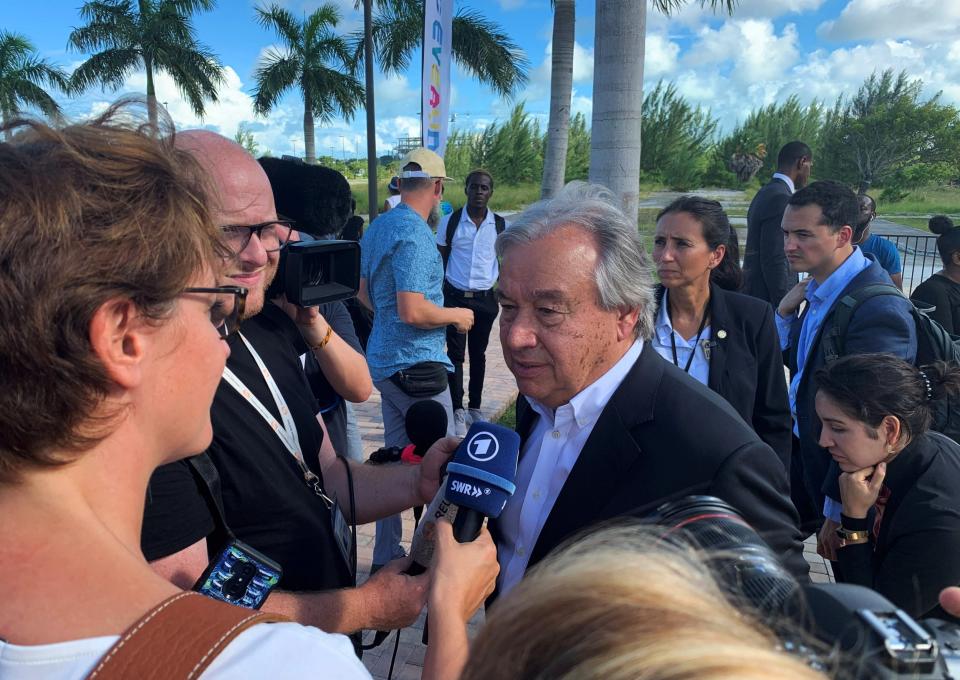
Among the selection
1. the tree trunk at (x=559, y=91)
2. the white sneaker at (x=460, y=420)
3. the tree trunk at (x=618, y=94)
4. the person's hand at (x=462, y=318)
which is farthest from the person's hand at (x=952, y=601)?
the tree trunk at (x=559, y=91)

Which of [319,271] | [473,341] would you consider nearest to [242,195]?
[319,271]

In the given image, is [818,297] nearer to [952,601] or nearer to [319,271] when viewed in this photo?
[952,601]

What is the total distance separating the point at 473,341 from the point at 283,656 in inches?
239

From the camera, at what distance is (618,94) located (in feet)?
17.1

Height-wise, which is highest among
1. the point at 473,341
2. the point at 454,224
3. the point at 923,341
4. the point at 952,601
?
the point at 454,224

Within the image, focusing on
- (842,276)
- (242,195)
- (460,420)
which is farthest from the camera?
(460,420)

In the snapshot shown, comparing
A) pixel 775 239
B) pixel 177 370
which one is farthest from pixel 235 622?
pixel 775 239

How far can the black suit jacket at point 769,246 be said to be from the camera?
5656mm

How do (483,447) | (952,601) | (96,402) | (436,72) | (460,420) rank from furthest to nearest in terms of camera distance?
(436,72) < (460,420) < (483,447) < (952,601) < (96,402)

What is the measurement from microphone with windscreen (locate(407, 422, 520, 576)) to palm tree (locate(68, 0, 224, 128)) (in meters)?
34.3

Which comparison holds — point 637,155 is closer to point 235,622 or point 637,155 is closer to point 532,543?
point 532,543

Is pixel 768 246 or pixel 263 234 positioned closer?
pixel 263 234

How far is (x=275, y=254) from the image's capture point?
7.07ft

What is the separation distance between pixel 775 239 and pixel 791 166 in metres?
1.11
